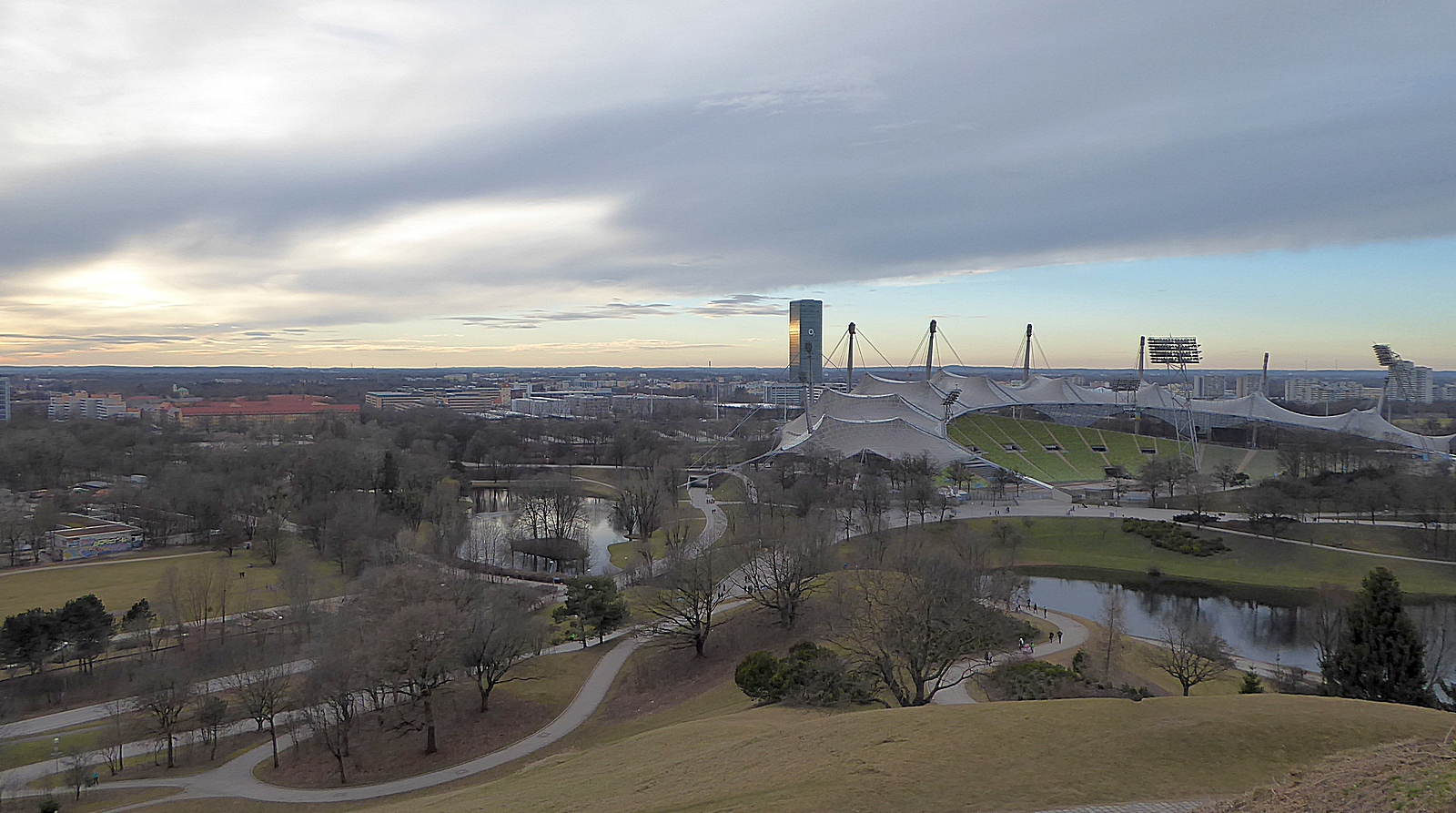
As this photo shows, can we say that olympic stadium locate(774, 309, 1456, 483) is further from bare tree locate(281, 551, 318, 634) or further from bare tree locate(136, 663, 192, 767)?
bare tree locate(136, 663, 192, 767)

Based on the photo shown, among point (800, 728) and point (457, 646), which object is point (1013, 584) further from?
point (457, 646)

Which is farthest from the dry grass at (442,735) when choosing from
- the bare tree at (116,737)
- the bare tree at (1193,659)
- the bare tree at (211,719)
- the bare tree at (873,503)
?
the bare tree at (873,503)

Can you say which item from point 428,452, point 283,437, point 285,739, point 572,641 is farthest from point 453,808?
point 283,437

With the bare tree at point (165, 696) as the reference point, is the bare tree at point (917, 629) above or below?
above

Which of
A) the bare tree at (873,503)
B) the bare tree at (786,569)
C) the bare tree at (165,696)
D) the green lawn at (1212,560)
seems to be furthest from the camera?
the bare tree at (873,503)

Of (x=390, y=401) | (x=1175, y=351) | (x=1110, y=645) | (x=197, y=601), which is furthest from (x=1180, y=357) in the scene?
(x=390, y=401)

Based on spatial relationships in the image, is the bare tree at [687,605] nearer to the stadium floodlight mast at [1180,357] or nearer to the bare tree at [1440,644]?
the bare tree at [1440,644]
